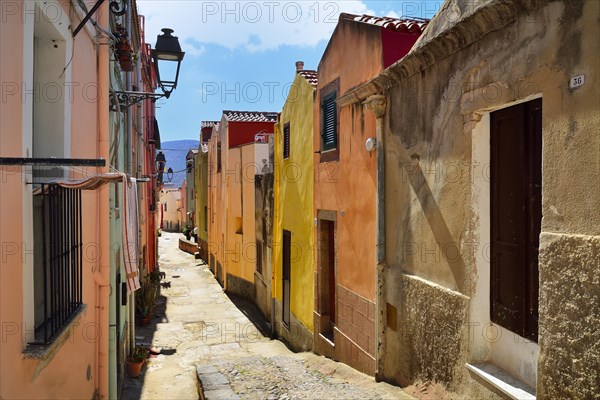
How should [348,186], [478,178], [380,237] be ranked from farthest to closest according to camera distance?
[348,186], [380,237], [478,178]

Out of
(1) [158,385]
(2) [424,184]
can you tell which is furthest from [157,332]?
(2) [424,184]

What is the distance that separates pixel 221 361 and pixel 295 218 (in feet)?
14.5

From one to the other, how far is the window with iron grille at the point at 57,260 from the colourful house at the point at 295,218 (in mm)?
6545

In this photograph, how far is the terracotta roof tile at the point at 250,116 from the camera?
921 inches

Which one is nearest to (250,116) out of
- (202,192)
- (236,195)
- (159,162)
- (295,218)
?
(236,195)

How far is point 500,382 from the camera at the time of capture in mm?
4273

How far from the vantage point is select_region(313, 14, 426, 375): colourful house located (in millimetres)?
7320

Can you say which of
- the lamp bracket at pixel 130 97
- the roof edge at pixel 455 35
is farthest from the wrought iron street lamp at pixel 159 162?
the roof edge at pixel 455 35

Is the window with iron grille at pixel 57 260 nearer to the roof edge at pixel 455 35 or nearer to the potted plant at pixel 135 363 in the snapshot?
the roof edge at pixel 455 35

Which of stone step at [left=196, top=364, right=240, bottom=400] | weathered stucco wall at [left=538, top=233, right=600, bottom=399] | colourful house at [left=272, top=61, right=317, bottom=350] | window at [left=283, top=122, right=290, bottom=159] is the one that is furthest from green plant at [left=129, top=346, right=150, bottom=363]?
weathered stucco wall at [left=538, top=233, right=600, bottom=399]

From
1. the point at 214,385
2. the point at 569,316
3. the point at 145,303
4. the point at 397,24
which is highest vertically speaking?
the point at 397,24

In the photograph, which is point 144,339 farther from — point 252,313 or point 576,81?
point 576,81

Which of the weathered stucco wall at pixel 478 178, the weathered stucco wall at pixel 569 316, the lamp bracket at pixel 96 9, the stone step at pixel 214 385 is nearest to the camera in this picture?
the weathered stucco wall at pixel 569 316

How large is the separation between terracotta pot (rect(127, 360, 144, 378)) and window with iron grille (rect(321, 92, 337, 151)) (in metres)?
6.17
